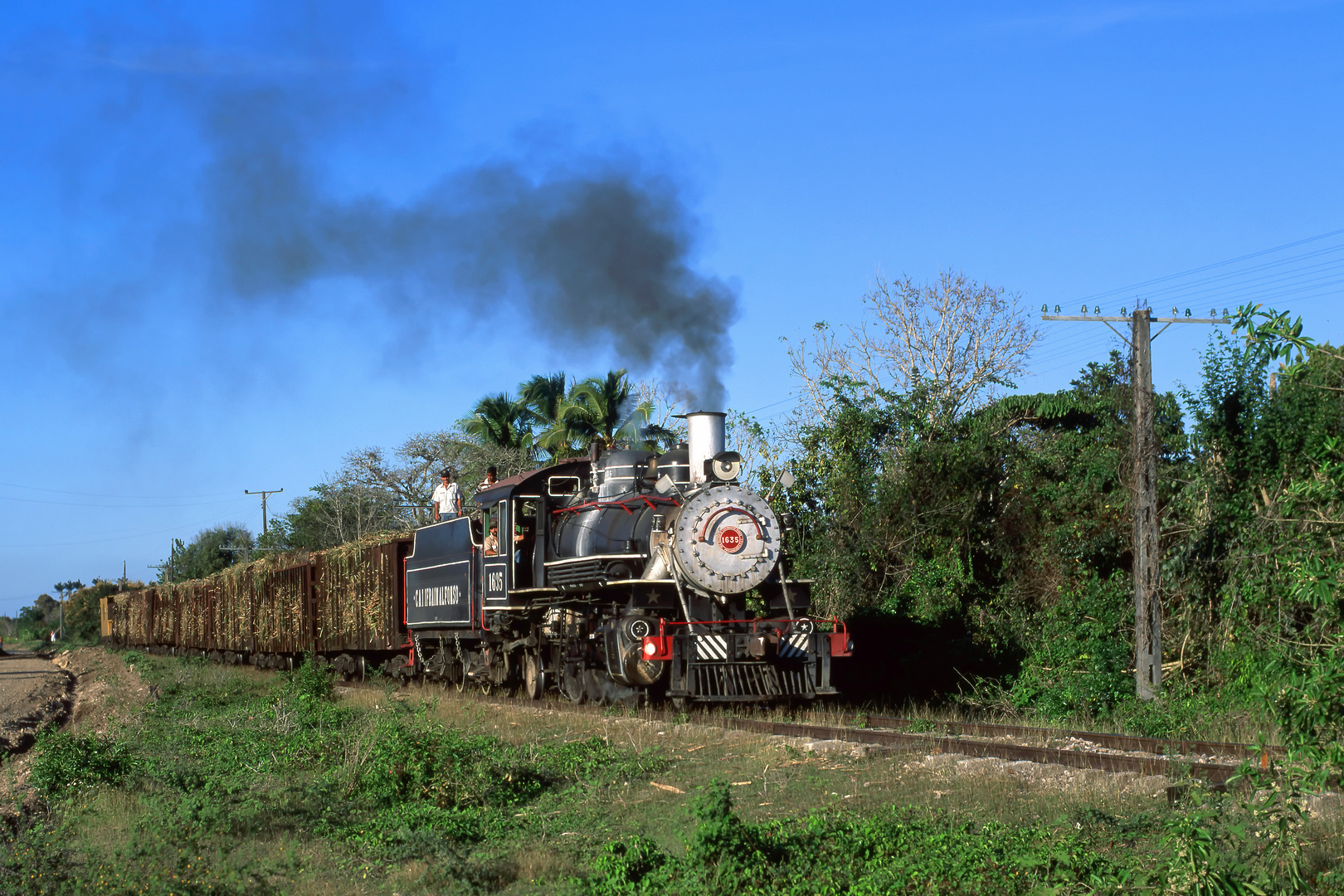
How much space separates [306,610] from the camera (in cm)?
2536

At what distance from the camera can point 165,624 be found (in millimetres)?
41000

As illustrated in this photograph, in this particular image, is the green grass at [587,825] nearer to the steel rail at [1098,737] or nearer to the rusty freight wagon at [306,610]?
the steel rail at [1098,737]

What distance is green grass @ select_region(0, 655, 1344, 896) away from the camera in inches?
248

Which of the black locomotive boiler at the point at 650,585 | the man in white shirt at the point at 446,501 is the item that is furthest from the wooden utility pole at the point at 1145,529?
the man in white shirt at the point at 446,501

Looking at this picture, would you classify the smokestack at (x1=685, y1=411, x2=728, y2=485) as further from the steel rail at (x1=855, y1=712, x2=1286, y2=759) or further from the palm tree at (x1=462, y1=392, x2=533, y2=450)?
the palm tree at (x1=462, y1=392, x2=533, y2=450)

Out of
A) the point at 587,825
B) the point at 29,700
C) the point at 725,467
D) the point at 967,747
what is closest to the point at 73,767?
the point at 587,825

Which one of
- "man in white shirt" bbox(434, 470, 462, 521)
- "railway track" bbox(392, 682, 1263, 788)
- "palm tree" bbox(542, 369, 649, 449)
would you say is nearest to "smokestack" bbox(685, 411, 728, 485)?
"railway track" bbox(392, 682, 1263, 788)

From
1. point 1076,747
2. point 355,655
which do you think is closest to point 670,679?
point 1076,747

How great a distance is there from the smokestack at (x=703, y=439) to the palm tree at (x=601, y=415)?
19.5m

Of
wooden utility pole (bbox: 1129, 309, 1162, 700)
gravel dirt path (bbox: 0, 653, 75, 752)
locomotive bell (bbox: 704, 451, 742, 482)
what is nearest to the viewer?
locomotive bell (bbox: 704, 451, 742, 482)

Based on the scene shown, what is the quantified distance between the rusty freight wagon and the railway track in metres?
7.67

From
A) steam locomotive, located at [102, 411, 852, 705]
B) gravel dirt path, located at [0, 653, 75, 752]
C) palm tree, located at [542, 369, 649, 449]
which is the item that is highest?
palm tree, located at [542, 369, 649, 449]

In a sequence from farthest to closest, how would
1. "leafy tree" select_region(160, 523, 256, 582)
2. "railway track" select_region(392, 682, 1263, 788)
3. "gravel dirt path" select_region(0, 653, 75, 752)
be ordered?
1. "leafy tree" select_region(160, 523, 256, 582)
2. "gravel dirt path" select_region(0, 653, 75, 752)
3. "railway track" select_region(392, 682, 1263, 788)

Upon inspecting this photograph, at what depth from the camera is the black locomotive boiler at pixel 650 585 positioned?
13.2 m
